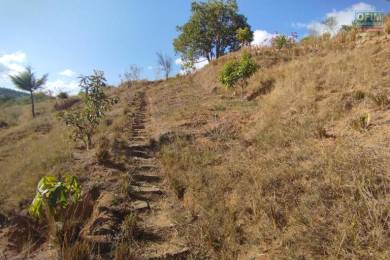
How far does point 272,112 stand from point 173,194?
315 centimetres

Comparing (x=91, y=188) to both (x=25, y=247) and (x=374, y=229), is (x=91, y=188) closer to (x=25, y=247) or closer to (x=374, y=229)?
(x=25, y=247)

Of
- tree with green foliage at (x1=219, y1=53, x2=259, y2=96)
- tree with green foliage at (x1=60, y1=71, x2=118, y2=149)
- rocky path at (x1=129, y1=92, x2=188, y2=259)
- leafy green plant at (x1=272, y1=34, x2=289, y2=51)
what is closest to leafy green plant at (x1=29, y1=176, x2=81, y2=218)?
rocky path at (x1=129, y1=92, x2=188, y2=259)

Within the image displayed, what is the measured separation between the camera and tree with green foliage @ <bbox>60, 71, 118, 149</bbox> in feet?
22.6

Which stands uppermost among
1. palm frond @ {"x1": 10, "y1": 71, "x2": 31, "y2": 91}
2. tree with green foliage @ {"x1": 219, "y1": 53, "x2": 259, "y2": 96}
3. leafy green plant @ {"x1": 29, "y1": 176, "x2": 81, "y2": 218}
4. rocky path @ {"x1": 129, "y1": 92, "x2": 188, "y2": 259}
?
palm frond @ {"x1": 10, "y1": 71, "x2": 31, "y2": 91}

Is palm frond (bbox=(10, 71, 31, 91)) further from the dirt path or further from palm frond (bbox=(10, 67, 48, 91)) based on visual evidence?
the dirt path

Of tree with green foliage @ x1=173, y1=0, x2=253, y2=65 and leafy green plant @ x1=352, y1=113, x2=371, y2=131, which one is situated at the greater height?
tree with green foliage @ x1=173, y1=0, x2=253, y2=65

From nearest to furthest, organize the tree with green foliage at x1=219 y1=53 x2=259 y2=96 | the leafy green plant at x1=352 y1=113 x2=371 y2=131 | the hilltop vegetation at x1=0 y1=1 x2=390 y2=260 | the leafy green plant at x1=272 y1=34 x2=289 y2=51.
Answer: the hilltop vegetation at x1=0 y1=1 x2=390 y2=260 < the leafy green plant at x1=352 y1=113 x2=371 y2=131 < the tree with green foliage at x1=219 y1=53 x2=259 y2=96 < the leafy green plant at x1=272 y1=34 x2=289 y2=51

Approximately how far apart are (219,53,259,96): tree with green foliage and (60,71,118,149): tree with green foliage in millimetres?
4465

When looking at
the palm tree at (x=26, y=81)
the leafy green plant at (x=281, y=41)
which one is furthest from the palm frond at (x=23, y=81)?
the leafy green plant at (x=281, y=41)

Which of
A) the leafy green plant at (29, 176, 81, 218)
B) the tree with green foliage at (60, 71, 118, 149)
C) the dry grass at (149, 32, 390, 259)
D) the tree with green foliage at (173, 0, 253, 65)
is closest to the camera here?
the dry grass at (149, 32, 390, 259)

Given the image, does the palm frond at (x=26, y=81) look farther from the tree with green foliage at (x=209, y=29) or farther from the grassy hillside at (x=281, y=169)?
the grassy hillside at (x=281, y=169)

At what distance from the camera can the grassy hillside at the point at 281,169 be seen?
279 centimetres

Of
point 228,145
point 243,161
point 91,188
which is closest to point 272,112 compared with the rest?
point 228,145

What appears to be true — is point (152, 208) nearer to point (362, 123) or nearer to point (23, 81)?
point (362, 123)
